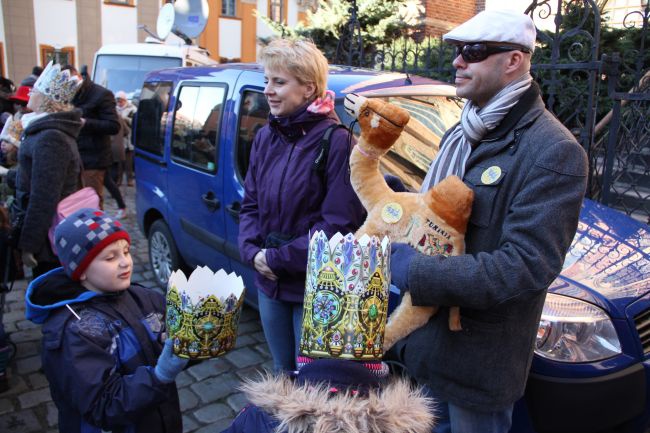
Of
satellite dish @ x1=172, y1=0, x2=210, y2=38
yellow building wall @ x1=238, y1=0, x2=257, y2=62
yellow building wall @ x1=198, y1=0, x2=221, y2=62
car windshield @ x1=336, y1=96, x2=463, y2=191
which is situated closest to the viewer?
car windshield @ x1=336, y1=96, x2=463, y2=191

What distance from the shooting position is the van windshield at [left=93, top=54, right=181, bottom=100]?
36.4ft

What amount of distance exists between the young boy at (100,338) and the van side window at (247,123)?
1.76 m

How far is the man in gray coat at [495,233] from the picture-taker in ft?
4.96

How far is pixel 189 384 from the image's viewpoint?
350 centimetres

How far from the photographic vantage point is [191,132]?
4.31m

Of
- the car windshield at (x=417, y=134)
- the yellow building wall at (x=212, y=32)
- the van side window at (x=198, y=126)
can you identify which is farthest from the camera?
the yellow building wall at (x=212, y=32)

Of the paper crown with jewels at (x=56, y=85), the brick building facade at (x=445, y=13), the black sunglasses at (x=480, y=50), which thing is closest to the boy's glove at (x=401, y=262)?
the black sunglasses at (x=480, y=50)

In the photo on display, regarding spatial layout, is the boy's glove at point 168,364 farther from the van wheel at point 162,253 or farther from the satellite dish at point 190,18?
the satellite dish at point 190,18

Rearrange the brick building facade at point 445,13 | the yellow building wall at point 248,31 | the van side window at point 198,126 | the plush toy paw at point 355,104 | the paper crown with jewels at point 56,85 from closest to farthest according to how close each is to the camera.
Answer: the plush toy paw at point 355,104 → the paper crown with jewels at point 56,85 → the van side window at point 198,126 → the brick building facade at point 445,13 → the yellow building wall at point 248,31

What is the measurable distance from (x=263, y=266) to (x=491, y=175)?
3.81 feet

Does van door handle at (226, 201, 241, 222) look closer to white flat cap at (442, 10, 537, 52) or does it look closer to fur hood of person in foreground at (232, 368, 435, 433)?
white flat cap at (442, 10, 537, 52)

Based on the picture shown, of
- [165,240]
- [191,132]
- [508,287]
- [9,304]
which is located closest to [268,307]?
[508,287]

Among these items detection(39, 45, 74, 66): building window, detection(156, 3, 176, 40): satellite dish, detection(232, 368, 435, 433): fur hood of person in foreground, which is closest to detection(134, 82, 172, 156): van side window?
detection(232, 368, 435, 433): fur hood of person in foreground

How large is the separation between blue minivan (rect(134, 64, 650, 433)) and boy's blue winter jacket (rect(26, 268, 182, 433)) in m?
1.56
